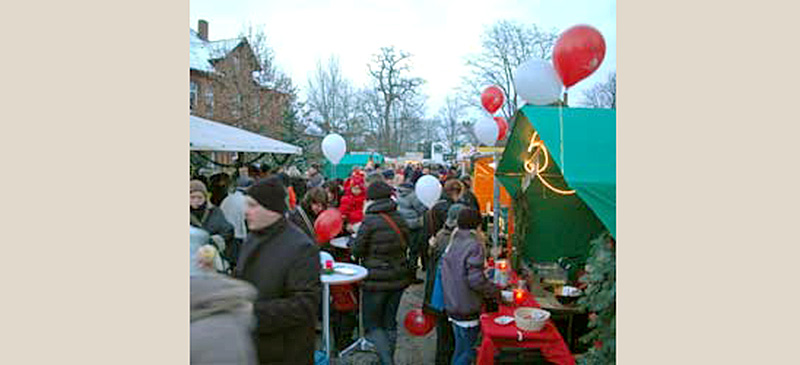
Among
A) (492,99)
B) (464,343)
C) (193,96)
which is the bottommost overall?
(464,343)

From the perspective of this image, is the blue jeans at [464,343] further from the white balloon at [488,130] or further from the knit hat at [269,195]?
the white balloon at [488,130]

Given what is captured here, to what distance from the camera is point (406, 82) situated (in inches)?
1446

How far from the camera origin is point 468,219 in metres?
3.63

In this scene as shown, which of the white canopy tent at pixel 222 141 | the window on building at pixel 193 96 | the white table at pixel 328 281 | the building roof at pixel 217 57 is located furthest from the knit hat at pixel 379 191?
the building roof at pixel 217 57

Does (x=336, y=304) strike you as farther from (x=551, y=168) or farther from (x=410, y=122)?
(x=410, y=122)

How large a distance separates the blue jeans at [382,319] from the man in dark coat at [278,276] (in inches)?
69.1

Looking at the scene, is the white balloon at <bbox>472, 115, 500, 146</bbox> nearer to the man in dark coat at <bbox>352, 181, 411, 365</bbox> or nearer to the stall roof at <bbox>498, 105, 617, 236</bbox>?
the stall roof at <bbox>498, 105, 617, 236</bbox>

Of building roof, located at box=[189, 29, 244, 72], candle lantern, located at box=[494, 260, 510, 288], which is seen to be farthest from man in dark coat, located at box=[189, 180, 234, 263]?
building roof, located at box=[189, 29, 244, 72]

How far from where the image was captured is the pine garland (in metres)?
3.00

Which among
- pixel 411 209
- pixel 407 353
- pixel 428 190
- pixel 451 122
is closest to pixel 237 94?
pixel 411 209

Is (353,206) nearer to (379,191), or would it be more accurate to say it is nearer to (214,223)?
(214,223)

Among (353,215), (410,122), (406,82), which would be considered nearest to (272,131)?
(353,215)

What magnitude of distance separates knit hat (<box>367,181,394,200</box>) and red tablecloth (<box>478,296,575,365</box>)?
1.42 m

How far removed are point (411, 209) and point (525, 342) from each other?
11.4ft
